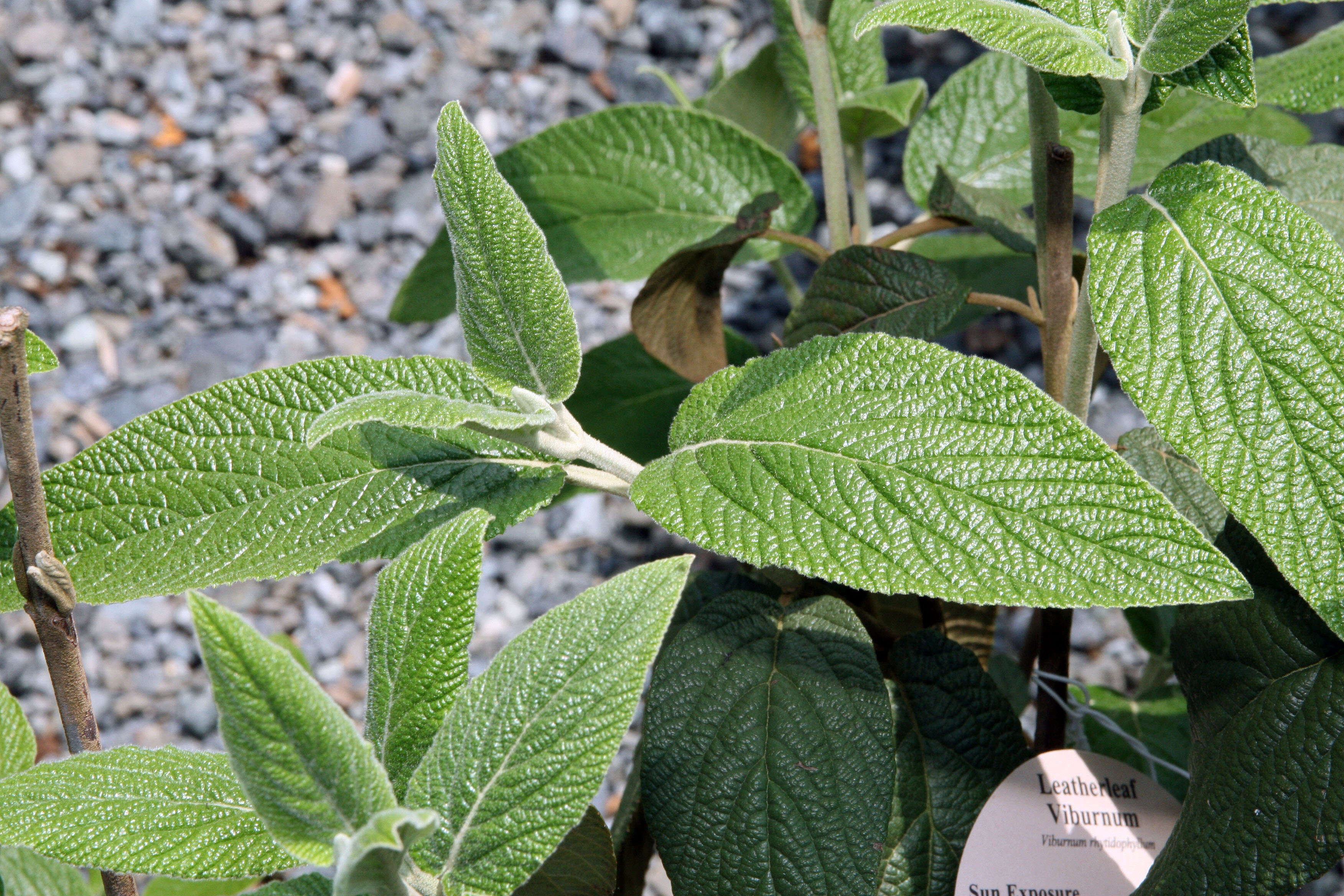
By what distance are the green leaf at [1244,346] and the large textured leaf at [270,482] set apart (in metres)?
0.26

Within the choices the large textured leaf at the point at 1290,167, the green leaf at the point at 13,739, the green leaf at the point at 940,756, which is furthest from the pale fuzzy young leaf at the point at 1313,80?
the green leaf at the point at 13,739

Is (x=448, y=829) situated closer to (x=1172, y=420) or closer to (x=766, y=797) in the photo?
(x=766, y=797)

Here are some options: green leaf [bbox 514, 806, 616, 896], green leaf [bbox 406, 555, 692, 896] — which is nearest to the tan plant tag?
green leaf [bbox 514, 806, 616, 896]

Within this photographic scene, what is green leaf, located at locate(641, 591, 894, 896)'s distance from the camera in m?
0.52

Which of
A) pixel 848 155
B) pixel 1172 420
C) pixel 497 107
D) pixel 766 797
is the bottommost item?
pixel 766 797

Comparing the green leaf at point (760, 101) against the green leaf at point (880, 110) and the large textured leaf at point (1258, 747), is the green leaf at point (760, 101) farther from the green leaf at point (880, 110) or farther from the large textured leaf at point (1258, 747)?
the large textured leaf at point (1258, 747)

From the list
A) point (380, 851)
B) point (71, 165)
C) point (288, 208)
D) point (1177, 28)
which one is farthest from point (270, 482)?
point (71, 165)

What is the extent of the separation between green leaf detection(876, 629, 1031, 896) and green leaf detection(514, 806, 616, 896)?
0.48 feet

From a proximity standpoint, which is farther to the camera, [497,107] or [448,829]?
[497,107]

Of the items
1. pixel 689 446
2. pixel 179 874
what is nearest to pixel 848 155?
pixel 689 446

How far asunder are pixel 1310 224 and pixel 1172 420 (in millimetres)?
103

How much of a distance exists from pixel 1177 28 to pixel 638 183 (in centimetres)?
40

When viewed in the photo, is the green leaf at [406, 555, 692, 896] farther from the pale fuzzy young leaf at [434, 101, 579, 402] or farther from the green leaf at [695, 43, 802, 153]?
the green leaf at [695, 43, 802, 153]

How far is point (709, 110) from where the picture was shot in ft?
3.11
